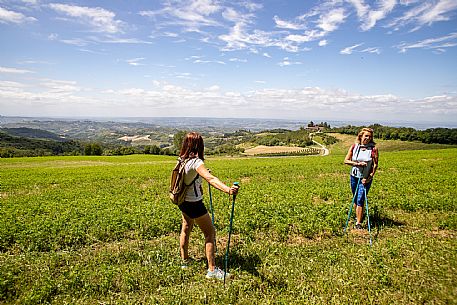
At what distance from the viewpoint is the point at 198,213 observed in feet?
18.2

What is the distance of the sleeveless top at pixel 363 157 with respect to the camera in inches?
319

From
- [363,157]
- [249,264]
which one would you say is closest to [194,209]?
[249,264]

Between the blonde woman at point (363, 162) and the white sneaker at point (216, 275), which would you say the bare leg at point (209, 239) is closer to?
the white sneaker at point (216, 275)

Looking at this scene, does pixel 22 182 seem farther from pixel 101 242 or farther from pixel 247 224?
pixel 247 224

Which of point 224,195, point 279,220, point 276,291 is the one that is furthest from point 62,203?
point 276,291

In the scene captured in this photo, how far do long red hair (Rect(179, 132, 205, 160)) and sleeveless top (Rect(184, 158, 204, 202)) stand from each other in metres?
0.16

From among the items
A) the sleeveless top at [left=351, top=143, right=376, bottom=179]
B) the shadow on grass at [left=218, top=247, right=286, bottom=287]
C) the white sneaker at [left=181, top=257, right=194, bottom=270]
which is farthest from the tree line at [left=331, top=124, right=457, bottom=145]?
the white sneaker at [left=181, top=257, right=194, bottom=270]

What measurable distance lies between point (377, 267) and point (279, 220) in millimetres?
3530

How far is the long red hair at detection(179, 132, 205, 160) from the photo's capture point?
17.9 feet

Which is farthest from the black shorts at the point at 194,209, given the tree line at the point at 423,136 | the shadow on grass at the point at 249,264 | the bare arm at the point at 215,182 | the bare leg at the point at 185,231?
the tree line at the point at 423,136

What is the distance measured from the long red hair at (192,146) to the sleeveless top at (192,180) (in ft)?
0.51

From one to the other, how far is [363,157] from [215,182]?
5617 mm

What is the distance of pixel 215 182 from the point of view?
4.88 metres

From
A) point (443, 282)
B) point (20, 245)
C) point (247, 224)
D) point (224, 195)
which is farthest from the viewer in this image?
point (224, 195)
